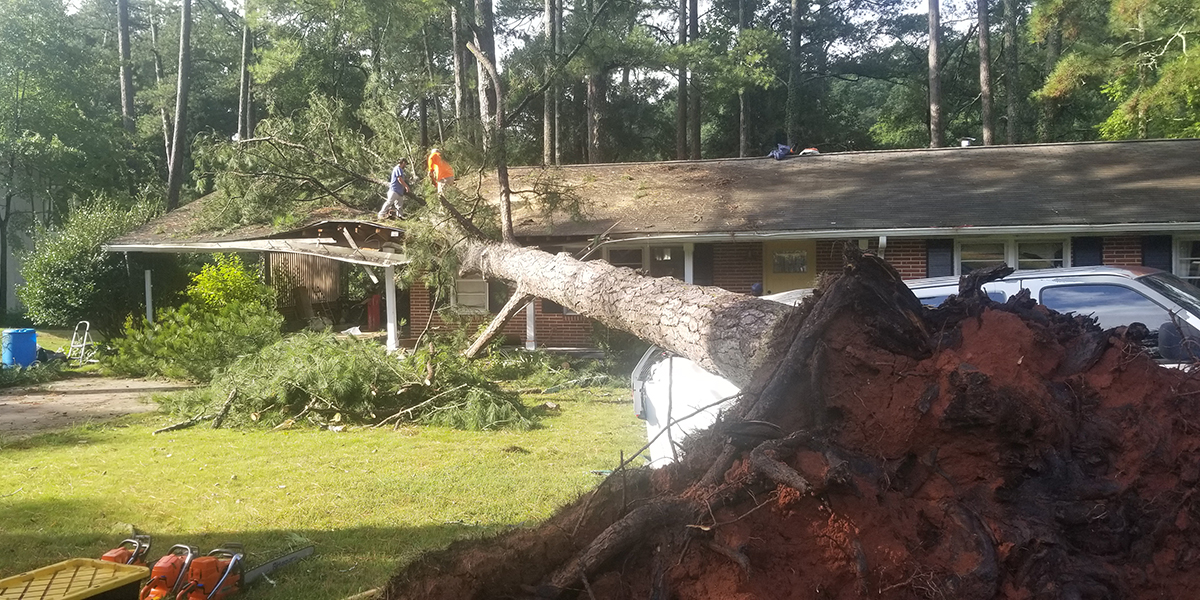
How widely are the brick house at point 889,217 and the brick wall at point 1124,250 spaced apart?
2 cm

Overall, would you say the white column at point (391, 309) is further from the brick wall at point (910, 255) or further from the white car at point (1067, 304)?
the white car at point (1067, 304)

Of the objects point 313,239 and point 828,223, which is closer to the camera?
point 828,223

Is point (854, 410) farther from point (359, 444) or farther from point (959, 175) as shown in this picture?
point (959, 175)

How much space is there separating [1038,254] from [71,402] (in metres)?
15.9

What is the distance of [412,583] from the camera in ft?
8.72

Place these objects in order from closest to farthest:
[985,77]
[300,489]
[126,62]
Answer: [300,489] → [985,77] → [126,62]

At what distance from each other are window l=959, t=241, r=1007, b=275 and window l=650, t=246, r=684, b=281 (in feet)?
16.6

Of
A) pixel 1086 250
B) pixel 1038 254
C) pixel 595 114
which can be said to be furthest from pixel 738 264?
pixel 595 114

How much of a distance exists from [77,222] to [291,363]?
12.7 meters

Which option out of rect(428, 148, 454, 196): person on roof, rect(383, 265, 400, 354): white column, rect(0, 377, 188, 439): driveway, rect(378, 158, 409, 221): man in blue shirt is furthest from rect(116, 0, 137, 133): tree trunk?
rect(428, 148, 454, 196): person on roof

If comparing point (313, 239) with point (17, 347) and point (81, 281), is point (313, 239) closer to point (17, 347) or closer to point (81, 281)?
point (17, 347)

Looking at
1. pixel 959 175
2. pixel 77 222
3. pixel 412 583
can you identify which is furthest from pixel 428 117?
pixel 412 583

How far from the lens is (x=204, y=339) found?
12.4 meters

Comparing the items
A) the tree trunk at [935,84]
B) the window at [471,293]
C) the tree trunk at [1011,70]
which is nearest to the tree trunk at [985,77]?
the tree trunk at [935,84]
